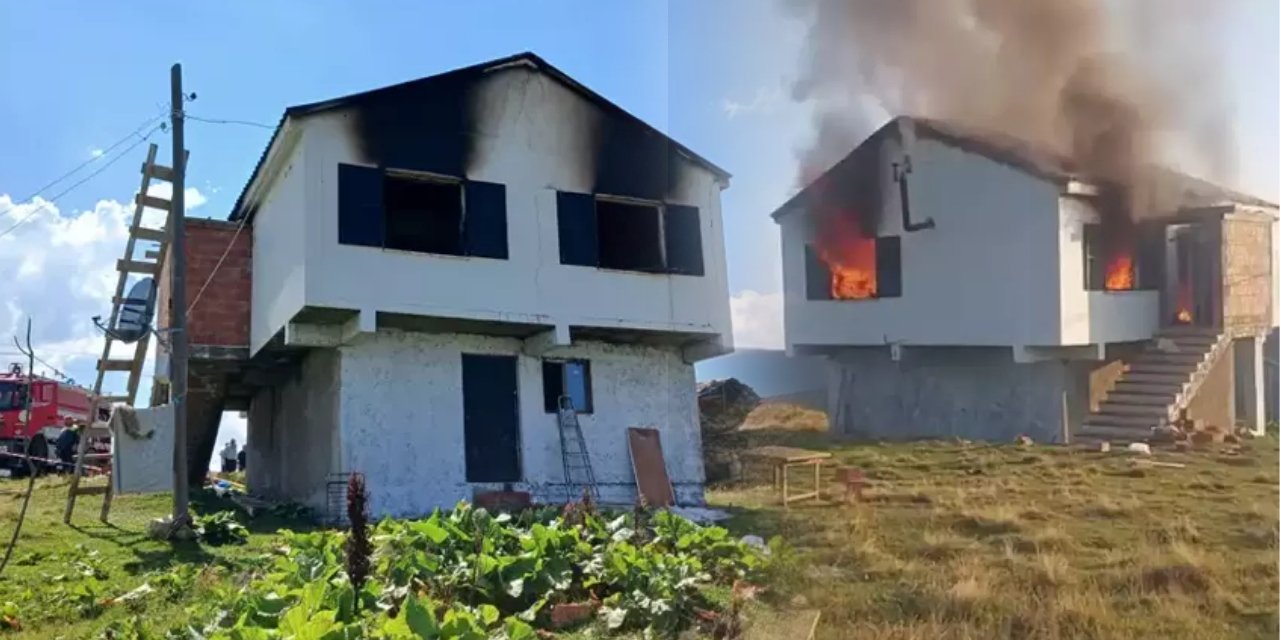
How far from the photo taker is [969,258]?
1357 millimetres

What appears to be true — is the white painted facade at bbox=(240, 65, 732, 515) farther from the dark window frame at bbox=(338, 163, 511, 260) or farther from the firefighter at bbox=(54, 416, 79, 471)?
the firefighter at bbox=(54, 416, 79, 471)

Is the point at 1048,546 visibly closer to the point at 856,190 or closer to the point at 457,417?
the point at 856,190

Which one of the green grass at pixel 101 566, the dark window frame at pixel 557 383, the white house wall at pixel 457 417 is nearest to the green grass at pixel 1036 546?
the green grass at pixel 101 566

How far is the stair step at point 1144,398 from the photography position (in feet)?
4.09

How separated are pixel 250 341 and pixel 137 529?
1822 millimetres

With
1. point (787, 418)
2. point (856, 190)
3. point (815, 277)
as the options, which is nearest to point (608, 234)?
point (787, 418)

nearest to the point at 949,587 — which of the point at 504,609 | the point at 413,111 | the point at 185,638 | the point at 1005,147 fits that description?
the point at 1005,147

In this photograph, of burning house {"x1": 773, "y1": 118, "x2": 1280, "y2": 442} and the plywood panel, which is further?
the plywood panel

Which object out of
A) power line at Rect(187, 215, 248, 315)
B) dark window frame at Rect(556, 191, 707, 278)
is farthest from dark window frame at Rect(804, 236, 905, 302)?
power line at Rect(187, 215, 248, 315)

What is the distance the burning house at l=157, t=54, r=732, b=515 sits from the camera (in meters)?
7.51

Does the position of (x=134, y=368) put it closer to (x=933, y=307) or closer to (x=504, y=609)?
(x=504, y=609)

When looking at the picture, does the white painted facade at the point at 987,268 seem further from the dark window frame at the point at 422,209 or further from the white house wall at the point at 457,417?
the dark window frame at the point at 422,209

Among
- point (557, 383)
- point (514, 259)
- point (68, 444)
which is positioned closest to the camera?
point (514, 259)

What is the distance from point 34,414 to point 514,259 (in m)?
12.6
